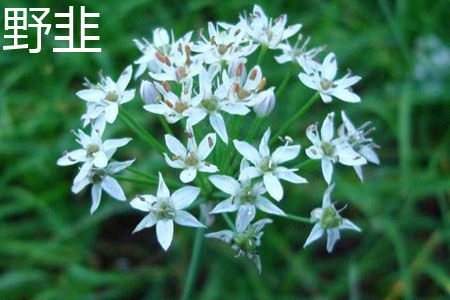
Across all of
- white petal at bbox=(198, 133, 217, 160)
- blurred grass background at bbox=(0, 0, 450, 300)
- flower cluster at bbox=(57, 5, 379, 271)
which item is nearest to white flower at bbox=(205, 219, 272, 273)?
flower cluster at bbox=(57, 5, 379, 271)

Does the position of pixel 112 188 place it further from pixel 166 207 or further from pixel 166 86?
pixel 166 86

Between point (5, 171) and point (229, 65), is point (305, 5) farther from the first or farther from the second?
point (229, 65)

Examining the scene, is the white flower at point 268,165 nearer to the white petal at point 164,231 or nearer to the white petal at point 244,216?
the white petal at point 244,216

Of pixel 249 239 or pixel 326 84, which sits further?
pixel 326 84

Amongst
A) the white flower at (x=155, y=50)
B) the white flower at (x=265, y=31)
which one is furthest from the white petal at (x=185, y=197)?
the white flower at (x=265, y=31)

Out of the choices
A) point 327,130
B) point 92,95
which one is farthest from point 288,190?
point 92,95
